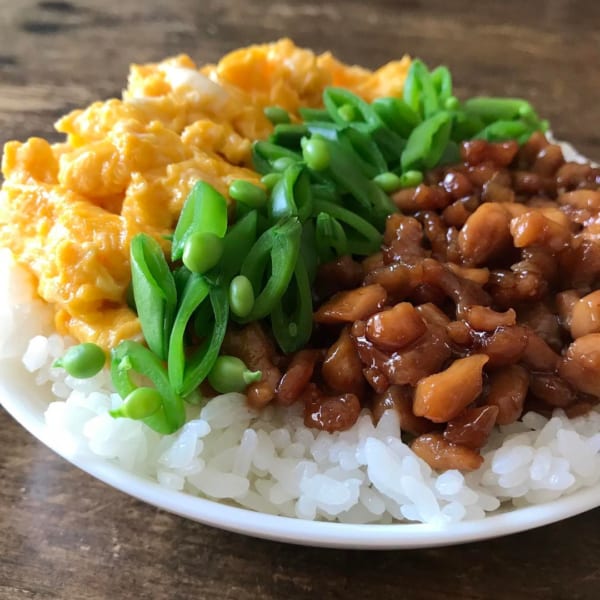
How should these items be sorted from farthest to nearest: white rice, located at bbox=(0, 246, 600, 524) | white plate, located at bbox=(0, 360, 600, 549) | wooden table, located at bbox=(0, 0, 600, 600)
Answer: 1. wooden table, located at bbox=(0, 0, 600, 600)
2. white rice, located at bbox=(0, 246, 600, 524)
3. white plate, located at bbox=(0, 360, 600, 549)

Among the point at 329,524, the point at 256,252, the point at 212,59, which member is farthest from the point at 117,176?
the point at 212,59

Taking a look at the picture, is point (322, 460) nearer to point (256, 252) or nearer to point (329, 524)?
point (329, 524)

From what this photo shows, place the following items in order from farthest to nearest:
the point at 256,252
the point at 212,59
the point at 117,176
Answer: the point at 212,59 < the point at 117,176 < the point at 256,252

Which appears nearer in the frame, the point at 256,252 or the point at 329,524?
the point at 329,524

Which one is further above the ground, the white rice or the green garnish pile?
the green garnish pile

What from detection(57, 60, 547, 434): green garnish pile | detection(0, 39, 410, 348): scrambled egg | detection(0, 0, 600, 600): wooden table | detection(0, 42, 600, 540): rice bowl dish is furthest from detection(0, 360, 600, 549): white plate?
detection(0, 39, 410, 348): scrambled egg

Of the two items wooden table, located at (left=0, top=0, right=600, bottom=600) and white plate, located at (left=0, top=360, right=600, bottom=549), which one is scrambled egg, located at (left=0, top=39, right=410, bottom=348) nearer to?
white plate, located at (left=0, top=360, right=600, bottom=549)
